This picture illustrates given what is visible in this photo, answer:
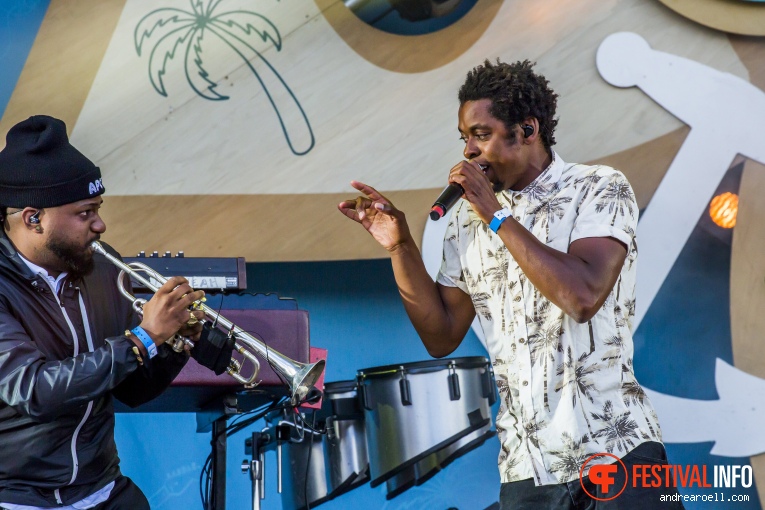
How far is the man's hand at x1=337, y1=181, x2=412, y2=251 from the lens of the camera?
270 cm

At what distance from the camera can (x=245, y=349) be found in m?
3.04

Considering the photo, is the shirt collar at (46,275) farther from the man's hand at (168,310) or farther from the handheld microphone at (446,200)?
the handheld microphone at (446,200)

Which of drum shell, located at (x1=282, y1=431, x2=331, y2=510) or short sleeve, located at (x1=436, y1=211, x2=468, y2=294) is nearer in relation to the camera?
short sleeve, located at (x1=436, y1=211, x2=468, y2=294)

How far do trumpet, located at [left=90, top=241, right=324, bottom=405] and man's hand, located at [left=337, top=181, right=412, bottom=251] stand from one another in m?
0.51

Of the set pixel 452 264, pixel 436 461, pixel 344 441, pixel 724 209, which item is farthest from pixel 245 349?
pixel 724 209

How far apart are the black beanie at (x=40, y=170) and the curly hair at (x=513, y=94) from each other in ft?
3.95

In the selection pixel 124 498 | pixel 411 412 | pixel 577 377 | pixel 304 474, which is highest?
pixel 577 377

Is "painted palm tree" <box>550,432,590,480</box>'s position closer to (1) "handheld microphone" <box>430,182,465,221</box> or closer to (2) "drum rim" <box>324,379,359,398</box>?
(1) "handheld microphone" <box>430,182,465,221</box>

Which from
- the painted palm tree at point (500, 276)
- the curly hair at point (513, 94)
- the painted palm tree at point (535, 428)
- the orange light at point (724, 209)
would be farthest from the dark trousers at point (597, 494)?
the orange light at point (724, 209)

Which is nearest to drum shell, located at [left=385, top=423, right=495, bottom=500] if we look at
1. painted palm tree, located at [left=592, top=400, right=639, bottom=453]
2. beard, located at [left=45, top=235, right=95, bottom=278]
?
painted palm tree, located at [left=592, top=400, right=639, bottom=453]

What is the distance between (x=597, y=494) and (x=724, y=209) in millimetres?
2405

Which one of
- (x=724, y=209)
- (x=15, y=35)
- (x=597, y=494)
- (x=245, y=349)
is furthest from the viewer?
(x=724, y=209)

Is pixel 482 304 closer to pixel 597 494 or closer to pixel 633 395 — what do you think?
pixel 633 395

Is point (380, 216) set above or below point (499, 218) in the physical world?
above
